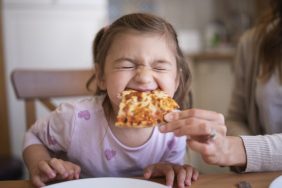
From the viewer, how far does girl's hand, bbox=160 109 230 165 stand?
711 millimetres

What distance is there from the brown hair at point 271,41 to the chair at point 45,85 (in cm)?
70

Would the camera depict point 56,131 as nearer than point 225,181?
No

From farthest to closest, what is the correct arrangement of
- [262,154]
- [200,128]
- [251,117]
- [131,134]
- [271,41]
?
[251,117], [271,41], [131,134], [262,154], [200,128]

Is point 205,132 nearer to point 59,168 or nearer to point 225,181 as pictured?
point 225,181

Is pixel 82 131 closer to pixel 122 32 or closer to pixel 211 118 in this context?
pixel 122 32

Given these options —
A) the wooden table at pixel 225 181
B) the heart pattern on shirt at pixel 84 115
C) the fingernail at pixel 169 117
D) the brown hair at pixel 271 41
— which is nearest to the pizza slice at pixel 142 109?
the fingernail at pixel 169 117

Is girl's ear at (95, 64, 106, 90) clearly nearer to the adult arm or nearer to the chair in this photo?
the chair

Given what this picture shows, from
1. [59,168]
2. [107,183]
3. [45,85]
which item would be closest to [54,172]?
[59,168]

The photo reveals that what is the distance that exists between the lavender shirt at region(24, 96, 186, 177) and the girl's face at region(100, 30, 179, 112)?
18 centimetres

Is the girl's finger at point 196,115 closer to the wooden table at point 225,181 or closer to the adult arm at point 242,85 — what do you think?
the wooden table at point 225,181

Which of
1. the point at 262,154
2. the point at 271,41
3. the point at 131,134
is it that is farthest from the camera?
the point at 271,41

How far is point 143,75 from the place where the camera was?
2.79 ft

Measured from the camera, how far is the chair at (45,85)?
1.40 m

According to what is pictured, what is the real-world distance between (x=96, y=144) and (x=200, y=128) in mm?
424
